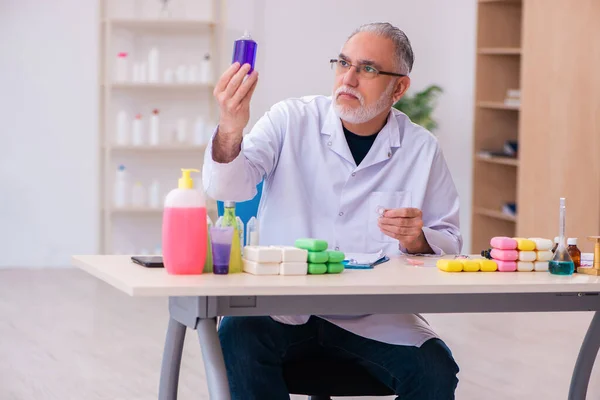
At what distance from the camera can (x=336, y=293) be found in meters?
1.90

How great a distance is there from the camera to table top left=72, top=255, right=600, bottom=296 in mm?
1832

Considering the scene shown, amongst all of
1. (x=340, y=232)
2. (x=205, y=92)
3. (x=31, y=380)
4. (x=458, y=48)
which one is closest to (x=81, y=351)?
(x=31, y=380)

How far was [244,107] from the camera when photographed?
2.21 meters

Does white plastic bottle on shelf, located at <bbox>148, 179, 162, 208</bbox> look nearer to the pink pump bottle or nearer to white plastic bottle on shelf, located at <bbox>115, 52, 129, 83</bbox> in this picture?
white plastic bottle on shelf, located at <bbox>115, 52, 129, 83</bbox>

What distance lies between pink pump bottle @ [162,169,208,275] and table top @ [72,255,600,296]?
0.09 ft

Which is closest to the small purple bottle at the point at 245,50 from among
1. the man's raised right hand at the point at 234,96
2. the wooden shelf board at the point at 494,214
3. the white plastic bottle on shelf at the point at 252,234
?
the man's raised right hand at the point at 234,96

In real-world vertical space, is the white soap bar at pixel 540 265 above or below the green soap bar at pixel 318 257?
below

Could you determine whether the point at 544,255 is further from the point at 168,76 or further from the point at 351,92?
the point at 168,76

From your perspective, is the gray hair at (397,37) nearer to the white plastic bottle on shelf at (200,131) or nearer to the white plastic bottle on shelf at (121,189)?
the white plastic bottle on shelf at (200,131)

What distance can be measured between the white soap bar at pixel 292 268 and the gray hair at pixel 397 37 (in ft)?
2.84

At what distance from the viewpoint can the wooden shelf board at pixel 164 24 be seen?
607 cm

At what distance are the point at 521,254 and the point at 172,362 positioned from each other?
33.1 inches

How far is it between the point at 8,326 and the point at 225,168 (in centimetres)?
260

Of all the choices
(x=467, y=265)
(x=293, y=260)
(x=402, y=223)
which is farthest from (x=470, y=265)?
(x=293, y=260)
